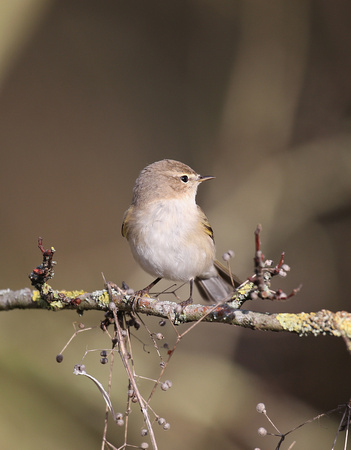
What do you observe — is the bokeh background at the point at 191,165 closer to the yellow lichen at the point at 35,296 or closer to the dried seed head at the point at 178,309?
the yellow lichen at the point at 35,296

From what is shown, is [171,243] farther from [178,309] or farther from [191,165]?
[191,165]

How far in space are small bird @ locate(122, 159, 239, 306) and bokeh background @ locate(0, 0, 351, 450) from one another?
86 cm

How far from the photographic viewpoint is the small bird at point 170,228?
400 centimetres

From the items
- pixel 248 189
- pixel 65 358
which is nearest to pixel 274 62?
pixel 248 189

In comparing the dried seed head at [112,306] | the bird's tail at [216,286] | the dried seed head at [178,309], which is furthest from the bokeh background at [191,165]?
the dried seed head at [178,309]

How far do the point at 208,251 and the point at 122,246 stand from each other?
2072 millimetres

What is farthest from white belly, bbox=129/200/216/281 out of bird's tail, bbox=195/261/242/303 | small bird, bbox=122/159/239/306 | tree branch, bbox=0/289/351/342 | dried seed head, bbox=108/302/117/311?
dried seed head, bbox=108/302/117/311

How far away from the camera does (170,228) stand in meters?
4.04

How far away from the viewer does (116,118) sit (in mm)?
7441

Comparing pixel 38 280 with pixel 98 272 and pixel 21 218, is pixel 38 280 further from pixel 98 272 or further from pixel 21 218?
pixel 21 218

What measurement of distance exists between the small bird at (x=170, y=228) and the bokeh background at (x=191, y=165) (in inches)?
34.0

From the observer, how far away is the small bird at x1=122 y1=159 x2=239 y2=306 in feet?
13.1

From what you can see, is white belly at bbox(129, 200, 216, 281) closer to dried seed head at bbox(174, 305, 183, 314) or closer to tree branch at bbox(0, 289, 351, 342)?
tree branch at bbox(0, 289, 351, 342)

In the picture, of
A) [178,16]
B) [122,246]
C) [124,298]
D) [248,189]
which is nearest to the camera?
[124,298]
